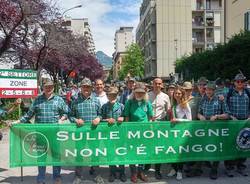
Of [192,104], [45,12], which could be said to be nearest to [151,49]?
[45,12]

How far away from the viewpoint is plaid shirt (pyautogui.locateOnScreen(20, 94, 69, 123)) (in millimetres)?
7820

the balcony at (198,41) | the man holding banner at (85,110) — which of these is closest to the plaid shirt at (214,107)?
the man holding banner at (85,110)

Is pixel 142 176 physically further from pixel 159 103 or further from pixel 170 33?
pixel 170 33

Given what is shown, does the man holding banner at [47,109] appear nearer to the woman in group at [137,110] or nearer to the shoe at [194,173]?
the woman in group at [137,110]

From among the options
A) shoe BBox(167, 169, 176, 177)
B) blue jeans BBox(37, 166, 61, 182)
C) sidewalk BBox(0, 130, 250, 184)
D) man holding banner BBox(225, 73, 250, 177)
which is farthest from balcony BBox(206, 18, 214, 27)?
blue jeans BBox(37, 166, 61, 182)

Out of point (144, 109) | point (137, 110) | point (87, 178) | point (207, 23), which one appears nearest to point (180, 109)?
point (144, 109)

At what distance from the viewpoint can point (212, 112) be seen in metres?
8.57

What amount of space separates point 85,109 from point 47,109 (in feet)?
2.27

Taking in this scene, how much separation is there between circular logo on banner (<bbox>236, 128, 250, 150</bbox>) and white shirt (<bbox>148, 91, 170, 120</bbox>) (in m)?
1.53

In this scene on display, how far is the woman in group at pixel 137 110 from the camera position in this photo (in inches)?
321

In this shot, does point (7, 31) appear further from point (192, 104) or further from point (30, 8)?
point (192, 104)

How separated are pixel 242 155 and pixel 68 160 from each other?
135 inches

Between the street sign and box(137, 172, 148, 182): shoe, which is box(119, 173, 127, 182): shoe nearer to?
box(137, 172, 148, 182): shoe

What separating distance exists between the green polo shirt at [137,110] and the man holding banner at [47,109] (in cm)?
115
